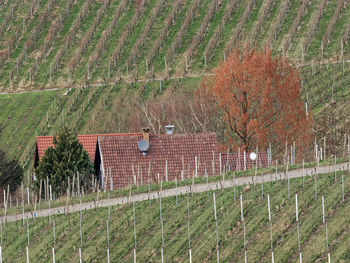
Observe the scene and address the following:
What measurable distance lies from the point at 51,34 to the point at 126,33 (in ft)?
25.9

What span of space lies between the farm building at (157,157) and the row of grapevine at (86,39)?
37.2m

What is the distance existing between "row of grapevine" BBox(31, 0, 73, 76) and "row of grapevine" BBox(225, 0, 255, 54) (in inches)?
660

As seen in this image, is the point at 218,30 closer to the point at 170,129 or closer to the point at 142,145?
the point at 170,129

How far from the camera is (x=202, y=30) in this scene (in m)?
91.9

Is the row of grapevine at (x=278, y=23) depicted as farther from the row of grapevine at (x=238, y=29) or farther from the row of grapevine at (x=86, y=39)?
the row of grapevine at (x=86, y=39)

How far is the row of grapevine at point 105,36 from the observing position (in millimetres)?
90938

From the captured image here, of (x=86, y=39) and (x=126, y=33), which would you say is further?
(x=86, y=39)

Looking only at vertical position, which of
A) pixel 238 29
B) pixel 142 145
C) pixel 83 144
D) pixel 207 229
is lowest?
pixel 207 229

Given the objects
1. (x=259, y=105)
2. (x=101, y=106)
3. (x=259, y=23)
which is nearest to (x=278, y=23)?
(x=259, y=23)

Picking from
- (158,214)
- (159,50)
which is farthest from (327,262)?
(159,50)

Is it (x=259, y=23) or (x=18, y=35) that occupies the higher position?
(x=18, y=35)

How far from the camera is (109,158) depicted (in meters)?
52.1

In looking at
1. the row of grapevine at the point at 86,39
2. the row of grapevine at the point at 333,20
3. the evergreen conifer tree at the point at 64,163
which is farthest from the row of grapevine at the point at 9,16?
the evergreen conifer tree at the point at 64,163

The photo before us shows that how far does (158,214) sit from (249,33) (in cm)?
5507
